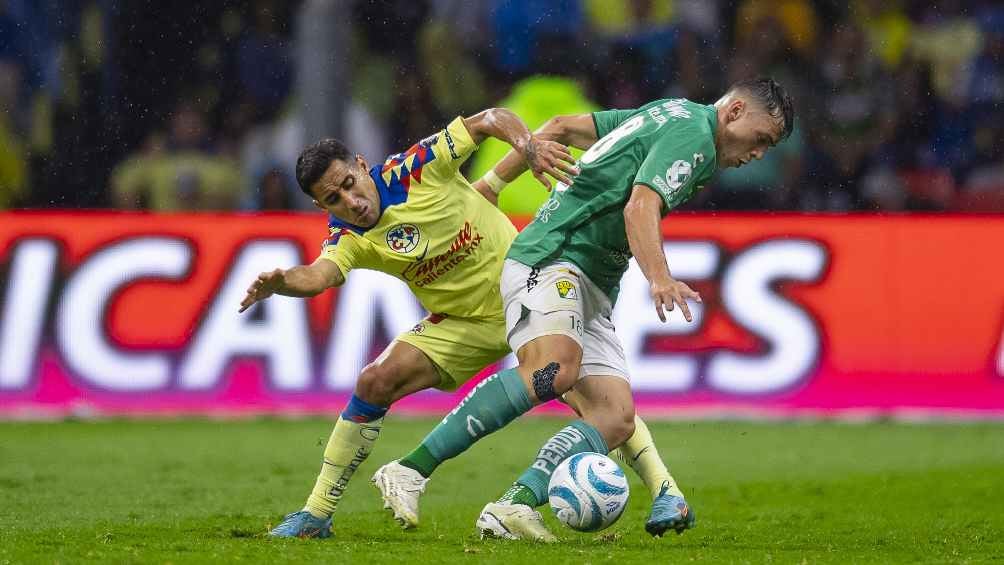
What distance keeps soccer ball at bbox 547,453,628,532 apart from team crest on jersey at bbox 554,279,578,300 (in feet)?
1.90

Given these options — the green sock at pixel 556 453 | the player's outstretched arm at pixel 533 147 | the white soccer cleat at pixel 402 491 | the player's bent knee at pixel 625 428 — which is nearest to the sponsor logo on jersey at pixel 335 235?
the player's outstretched arm at pixel 533 147

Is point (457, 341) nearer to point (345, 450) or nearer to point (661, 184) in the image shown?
point (345, 450)

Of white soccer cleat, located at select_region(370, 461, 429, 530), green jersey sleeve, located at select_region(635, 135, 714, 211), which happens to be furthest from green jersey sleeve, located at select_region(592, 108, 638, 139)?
white soccer cleat, located at select_region(370, 461, 429, 530)

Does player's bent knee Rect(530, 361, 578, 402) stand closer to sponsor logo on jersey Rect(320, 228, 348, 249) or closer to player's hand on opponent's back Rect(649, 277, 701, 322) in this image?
player's hand on opponent's back Rect(649, 277, 701, 322)

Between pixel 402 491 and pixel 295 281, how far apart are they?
870 millimetres

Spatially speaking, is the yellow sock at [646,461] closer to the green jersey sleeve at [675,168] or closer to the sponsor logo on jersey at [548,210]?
the sponsor logo on jersey at [548,210]

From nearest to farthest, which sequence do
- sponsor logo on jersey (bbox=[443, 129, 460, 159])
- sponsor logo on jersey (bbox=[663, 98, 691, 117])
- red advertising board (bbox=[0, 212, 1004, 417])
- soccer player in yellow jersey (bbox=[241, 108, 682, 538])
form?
sponsor logo on jersey (bbox=[663, 98, 691, 117]) → soccer player in yellow jersey (bbox=[241, 108, 682, 538]) → sponsor logo on jersey (bbox=[443, 129, 460, 159]) → red advertising board (bbox=[0, 212, 1004, 417])

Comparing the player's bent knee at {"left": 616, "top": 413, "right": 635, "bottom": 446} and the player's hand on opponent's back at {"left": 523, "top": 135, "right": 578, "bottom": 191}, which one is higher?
A: the player's hand on opponent's back at {"left": 523, "top": 135, "right": 578, "bottom": 191}

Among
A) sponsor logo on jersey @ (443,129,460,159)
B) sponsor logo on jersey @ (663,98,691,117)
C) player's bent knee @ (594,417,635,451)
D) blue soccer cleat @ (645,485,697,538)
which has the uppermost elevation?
sponsor logo on jersey @ (663,98,691,117)

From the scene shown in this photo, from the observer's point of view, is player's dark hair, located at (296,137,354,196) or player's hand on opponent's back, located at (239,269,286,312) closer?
player's hand on opponent's back, located at (239,269,286,312)

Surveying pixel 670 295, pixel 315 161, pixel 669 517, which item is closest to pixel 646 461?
pixel 669 517

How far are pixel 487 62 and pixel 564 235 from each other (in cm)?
828

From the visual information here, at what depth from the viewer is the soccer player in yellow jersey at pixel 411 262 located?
607cm

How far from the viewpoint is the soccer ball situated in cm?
552
